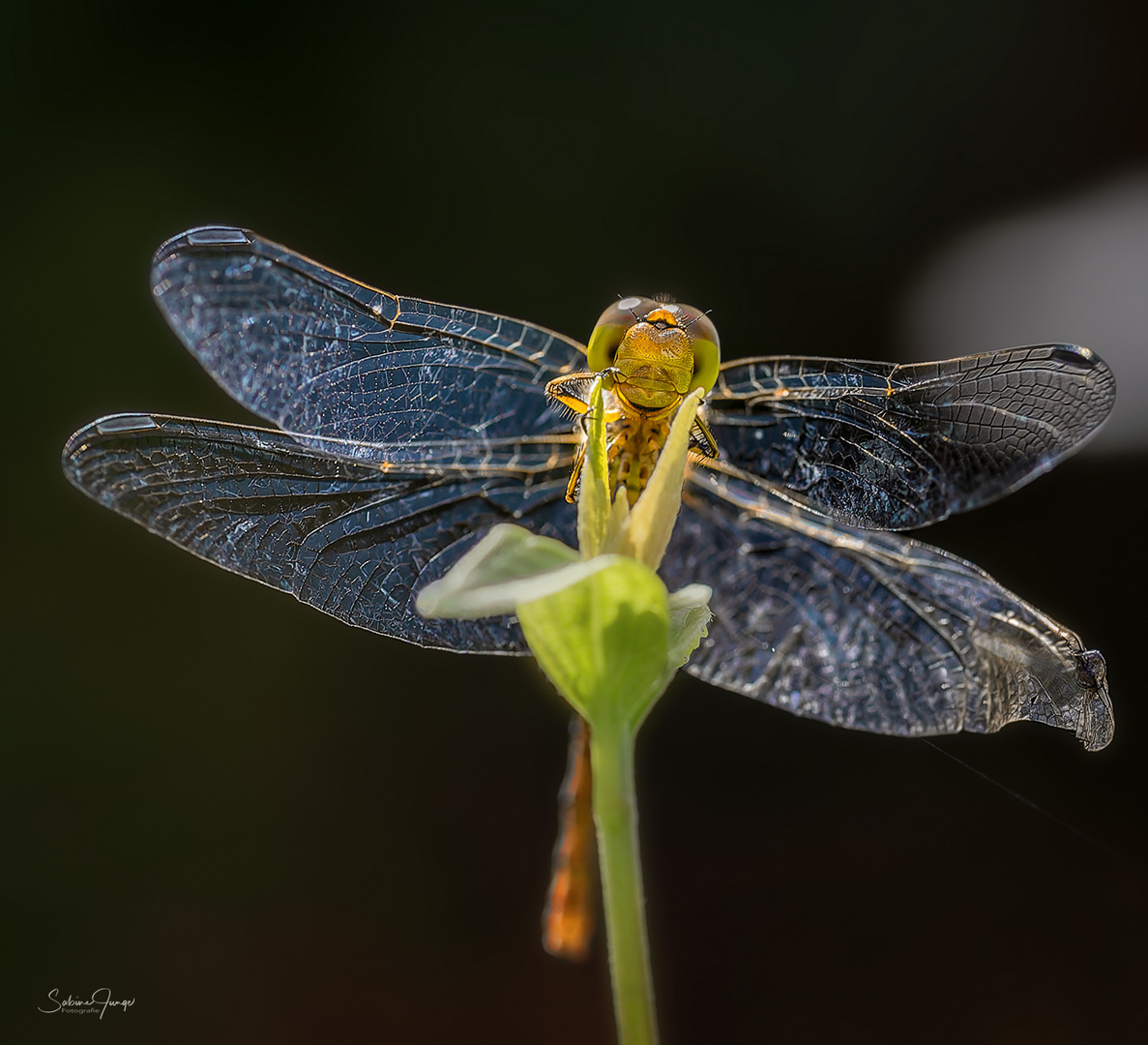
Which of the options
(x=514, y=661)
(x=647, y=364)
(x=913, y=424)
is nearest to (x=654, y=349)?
(x=647, y=364)

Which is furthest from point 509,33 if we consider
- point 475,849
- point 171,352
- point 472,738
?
point 475,849

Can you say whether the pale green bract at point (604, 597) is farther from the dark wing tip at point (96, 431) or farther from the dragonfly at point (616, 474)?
the dark wing tip at point (96, 431)

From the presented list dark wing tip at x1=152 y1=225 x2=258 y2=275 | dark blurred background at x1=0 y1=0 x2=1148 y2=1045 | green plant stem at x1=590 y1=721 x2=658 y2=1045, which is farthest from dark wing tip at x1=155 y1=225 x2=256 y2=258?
dark blurred background at x1=0 y1=0 x2=1148 y2=1045

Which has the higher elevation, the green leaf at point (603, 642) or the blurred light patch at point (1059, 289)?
the blurred light patch at point (1059, 289)

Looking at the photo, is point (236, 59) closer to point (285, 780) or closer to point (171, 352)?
point (171, 352)

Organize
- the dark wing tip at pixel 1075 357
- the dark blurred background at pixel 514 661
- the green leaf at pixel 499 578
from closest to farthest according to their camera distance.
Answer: the green leaf at pixel 499 578, the dark wing tip at pixel 1075 357, the dark blurred background at pixel 514 661

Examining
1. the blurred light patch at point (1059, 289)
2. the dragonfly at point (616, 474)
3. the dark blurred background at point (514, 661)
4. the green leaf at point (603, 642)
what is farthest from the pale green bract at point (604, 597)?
the blurred light patch at point (1059, 289)

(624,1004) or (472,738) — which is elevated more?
(472,738)

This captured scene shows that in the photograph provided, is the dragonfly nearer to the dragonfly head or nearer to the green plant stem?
the dragonfly head
